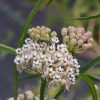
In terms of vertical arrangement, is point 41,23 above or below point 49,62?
above

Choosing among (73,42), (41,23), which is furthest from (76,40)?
(41,23)

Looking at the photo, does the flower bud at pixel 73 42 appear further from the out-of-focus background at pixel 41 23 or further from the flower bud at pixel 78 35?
the out-of-focus background at pixel 41 23

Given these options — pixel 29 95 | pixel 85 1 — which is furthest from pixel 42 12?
pixel 29 95

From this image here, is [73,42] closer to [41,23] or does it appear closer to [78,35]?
[78,35]

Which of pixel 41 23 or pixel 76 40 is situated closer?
pixel 76 40

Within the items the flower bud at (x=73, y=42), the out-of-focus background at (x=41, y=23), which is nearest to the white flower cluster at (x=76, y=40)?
the flower bud at (x=73, y=42)

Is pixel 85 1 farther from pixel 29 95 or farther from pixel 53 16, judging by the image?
pixel 29 95

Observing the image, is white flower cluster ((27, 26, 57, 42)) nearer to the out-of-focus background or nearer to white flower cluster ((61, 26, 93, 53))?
white flower cluster ((61, 26, 93, 53))

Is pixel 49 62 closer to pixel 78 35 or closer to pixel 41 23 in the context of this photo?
pixel 78 35
